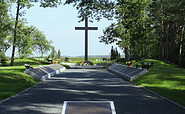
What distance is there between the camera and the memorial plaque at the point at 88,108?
7153mm

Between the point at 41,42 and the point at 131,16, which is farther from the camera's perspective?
the point at 41,42

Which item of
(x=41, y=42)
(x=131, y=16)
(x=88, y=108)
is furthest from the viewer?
(x=41, y=42)

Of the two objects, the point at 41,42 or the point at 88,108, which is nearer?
the point at 88,108

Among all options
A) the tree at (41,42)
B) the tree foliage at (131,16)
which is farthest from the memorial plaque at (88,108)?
the tree at (41,42)

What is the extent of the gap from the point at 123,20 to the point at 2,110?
27.8m

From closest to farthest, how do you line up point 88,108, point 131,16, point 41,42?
point 88,108
point 131,16
point 41,42

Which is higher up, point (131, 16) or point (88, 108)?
point (131, 16)

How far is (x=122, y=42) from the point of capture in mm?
35156

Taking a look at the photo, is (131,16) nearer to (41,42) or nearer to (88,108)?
(88,108)

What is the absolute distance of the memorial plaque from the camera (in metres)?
7.15

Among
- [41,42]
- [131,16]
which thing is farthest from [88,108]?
[41,42]

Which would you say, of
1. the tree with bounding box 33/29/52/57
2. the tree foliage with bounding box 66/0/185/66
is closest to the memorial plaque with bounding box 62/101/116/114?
A: the tree foliage with bounding box 66/0/185/66

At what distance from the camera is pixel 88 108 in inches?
299

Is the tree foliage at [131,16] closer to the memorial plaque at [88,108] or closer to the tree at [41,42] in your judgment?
the memorial plaque at [88,108]
